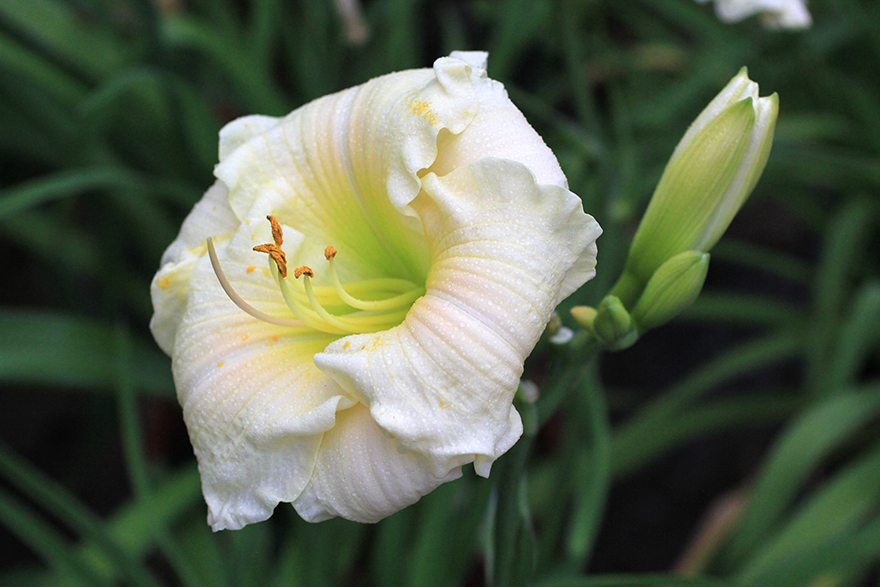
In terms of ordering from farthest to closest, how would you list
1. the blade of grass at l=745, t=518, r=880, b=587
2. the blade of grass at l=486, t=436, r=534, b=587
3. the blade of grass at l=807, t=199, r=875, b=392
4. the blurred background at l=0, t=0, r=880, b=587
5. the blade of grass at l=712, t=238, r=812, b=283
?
the blade of grass at l=712, t=238, r=812, b=283, the blade of grass at l=807, t=199, r=875, b=392, the blurred background at l=0, t=0, r=880, b=587, the blade of grass at l=745, t=518, r=880, b=587, the blade of grass at l=486, t=436, r=534, b=587

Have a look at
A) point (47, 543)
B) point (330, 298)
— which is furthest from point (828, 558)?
point (47, 543)

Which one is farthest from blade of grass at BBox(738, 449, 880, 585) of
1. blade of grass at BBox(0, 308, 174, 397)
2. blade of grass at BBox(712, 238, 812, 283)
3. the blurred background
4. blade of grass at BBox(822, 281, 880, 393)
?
blade of grass at BBox(0, 308, 174, 397)

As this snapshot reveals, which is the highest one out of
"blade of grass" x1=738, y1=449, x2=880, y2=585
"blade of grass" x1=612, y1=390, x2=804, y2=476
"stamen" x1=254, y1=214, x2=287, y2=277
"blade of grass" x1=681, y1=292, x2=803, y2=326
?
"stamen" x1=254, y1=214, x2=287, y2=277

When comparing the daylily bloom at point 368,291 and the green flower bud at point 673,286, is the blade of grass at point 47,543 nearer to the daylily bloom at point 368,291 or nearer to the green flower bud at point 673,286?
the daylily bloom at point 368,291

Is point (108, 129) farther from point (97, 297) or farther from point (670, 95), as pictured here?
point (670, 95)

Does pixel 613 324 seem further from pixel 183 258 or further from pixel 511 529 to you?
pixel 183 258

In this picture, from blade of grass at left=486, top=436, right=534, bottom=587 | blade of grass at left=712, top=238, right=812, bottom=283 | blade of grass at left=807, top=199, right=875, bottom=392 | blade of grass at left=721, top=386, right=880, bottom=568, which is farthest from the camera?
blade of grass at left=712, top=238, right=812, bottom=283

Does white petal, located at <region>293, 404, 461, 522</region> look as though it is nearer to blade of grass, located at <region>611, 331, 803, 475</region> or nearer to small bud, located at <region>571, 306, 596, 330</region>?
small bud, located at <region>571, 306, 596, 330</region>
